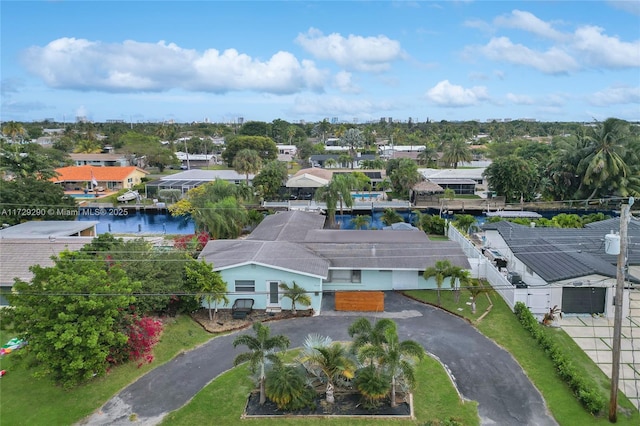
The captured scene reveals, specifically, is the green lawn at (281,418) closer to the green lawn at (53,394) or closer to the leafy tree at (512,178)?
the green lawn at (53,394)

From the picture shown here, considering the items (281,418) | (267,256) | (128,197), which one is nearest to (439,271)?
(267,256)

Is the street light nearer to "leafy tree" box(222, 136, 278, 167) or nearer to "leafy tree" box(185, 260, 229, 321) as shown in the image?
"leafy tree" box(185, 260, 229, 321)

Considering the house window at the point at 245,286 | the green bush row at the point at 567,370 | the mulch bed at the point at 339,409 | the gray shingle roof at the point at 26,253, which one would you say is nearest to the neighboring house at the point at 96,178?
the gray shingle roof at the point at 26,253

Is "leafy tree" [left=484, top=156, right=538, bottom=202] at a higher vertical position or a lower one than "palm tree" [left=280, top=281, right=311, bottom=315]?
higher

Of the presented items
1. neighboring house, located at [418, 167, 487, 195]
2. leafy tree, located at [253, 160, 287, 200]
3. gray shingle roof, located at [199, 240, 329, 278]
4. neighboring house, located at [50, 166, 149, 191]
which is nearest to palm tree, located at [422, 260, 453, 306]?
gray shingle roof, located at [199, 240, 329, 278]

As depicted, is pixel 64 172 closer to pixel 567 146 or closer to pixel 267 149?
pixel 267 149
